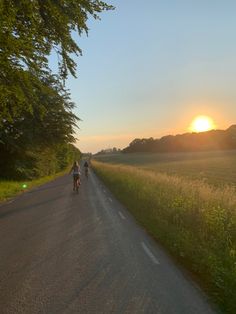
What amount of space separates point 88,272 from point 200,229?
4127mm

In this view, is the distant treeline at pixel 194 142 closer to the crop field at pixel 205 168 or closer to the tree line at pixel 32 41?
the crop field at pixel 205 168

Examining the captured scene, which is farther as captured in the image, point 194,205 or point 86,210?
point 86,210

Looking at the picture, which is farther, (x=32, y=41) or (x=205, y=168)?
(x=205, y=168)

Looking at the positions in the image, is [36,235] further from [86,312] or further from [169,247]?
[86,312]

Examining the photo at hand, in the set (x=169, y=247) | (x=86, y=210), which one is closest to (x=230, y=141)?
(x=86, y=210)

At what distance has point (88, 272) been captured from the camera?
8195mm

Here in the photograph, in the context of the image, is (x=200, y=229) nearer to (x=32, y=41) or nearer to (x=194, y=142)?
(x=32, y=41)

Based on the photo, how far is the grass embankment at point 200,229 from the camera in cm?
Result: 750

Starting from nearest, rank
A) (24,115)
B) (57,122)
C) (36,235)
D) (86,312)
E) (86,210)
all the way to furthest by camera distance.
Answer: (86,312) < (36,235) < (86,210) < (24,115) < (57,122)

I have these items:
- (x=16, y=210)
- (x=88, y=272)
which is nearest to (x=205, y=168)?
(x=16, y=210)

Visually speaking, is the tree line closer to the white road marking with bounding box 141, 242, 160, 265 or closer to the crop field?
the white road marking with bounding box 141, 242, 160, 265

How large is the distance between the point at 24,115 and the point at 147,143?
119 m

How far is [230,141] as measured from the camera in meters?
111

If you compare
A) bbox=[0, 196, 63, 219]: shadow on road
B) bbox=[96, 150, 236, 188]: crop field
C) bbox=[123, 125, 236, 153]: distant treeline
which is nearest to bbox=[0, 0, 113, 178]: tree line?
bbox=[0, 196, 63, 219]: shadow on road
